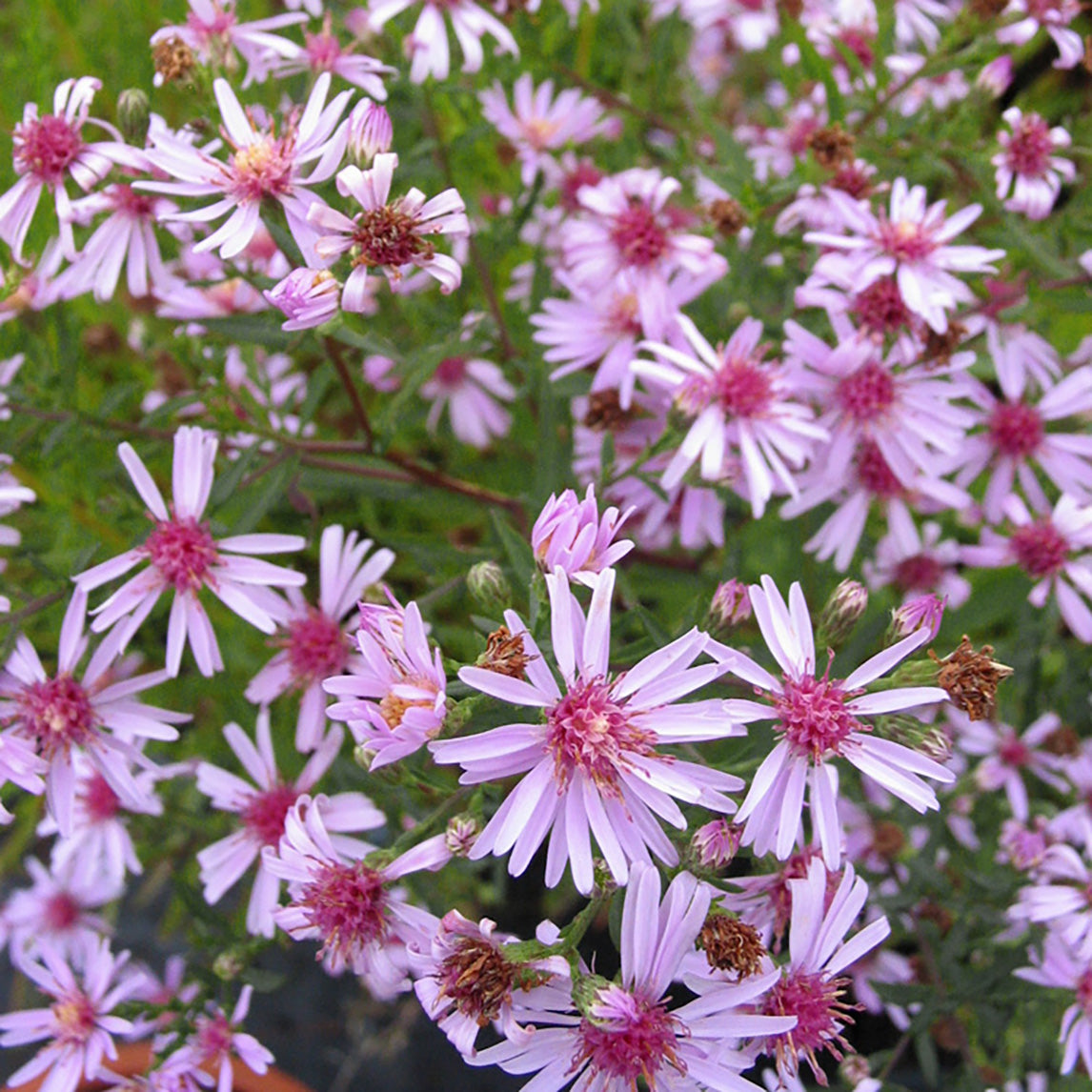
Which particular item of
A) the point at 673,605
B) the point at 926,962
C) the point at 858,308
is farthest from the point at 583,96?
the point at 926,962

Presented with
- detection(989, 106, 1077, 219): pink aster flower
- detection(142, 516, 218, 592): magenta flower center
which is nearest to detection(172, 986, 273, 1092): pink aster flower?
detection(142, 516, 218, 592): magenta flower center

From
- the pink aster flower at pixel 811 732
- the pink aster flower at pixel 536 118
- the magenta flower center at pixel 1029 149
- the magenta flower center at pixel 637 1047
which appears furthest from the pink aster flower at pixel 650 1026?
the pink aster flower at pixel 536 118

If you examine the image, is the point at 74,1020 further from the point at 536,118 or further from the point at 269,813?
the point at 536,118

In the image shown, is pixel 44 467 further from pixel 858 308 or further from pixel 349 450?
pixel 858 308

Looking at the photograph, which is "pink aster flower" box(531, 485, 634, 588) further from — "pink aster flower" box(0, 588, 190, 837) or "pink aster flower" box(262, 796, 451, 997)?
"pink aster flower" box(0, 588, 190, 837)

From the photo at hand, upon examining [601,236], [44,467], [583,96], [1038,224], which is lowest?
[44,467]
